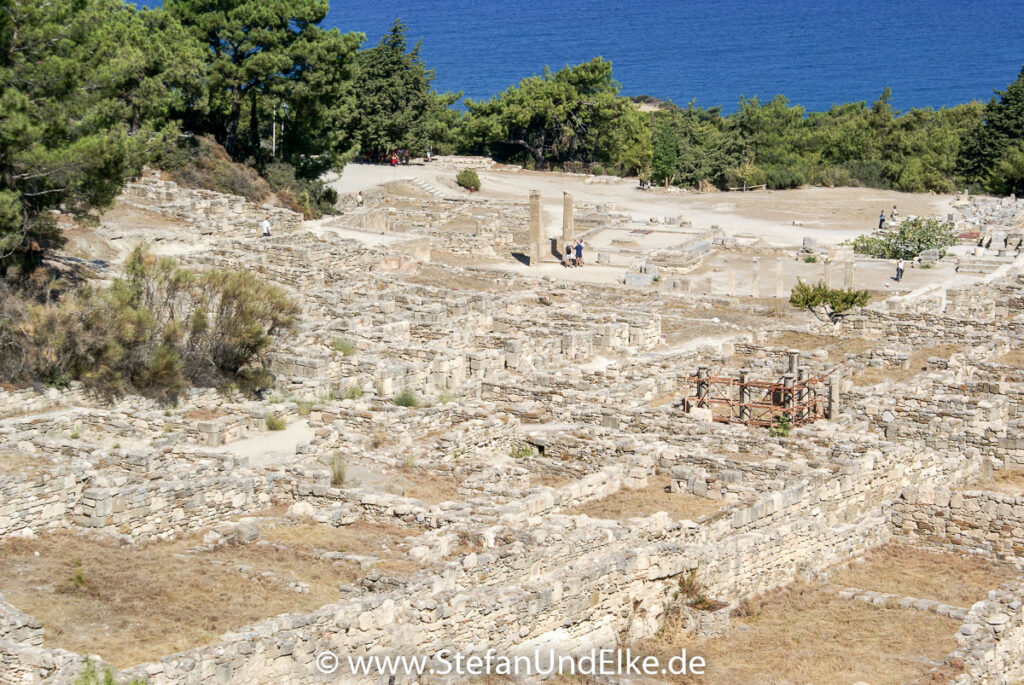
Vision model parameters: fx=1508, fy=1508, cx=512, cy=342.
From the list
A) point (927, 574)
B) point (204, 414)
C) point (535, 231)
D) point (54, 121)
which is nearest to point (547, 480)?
point (927, 574)

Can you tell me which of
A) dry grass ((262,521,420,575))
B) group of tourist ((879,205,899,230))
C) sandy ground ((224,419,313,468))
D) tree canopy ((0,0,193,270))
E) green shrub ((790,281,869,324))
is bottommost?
dry grass ((262,521,420,575))

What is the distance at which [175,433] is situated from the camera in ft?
81.5

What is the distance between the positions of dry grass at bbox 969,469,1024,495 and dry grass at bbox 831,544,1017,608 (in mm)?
2556

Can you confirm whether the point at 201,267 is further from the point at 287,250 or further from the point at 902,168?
the point at 902,168

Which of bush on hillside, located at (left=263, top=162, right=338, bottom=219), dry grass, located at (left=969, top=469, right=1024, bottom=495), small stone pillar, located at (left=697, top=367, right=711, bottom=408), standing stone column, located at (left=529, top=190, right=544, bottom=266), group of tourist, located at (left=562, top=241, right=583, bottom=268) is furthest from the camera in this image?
bush on hillside, located at (left=263, top=162, right=338, bottom=219)

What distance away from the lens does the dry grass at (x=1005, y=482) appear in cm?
2466

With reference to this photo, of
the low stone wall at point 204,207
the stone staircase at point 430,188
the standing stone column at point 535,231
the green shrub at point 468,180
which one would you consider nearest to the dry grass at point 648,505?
the low stone wall at point 204,207

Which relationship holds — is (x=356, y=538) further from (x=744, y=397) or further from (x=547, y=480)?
(x=744, y=397)

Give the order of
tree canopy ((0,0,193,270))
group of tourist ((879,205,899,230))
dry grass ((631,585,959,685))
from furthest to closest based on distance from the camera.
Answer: group of tourist ((879,205,899,230)) < tree canopy ((0,0,193,270)) < dry grass ((631,585,959,685))

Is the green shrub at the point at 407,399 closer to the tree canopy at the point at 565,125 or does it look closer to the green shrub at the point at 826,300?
the green shrub at the point at 826,300

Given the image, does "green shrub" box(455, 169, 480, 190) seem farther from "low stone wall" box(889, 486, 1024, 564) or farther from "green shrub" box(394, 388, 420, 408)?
"low stone wall" box(889, 486, 1024, 564)

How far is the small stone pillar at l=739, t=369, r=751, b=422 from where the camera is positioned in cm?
2738

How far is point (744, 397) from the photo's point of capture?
28422mm

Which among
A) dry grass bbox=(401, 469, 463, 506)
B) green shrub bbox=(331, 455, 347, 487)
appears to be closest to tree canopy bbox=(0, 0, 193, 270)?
green shrub bbox=(331, 455, 347, 487)
